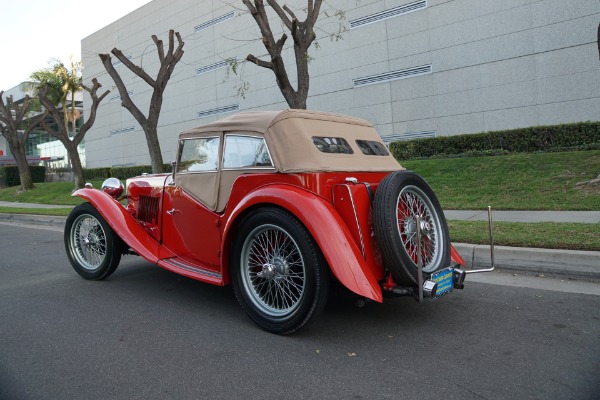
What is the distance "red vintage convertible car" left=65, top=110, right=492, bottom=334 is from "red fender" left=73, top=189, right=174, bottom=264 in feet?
0.05

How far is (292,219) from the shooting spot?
341 cm

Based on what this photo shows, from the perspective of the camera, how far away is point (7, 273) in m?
6.12

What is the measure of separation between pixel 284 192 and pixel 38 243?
745 cm

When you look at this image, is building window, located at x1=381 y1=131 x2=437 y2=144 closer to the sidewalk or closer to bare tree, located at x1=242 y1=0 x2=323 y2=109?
bare tree, located at x1=242 y1=0 x2=323 y2=109

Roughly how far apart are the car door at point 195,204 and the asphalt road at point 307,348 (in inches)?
21.0

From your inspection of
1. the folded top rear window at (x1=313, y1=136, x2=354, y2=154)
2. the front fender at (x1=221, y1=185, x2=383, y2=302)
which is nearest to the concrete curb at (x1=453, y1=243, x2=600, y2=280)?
the folded top rear window at (x1=313, y1=136, x2=354, y2=154)

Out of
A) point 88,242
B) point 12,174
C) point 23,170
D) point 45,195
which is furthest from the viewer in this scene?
point 12,174

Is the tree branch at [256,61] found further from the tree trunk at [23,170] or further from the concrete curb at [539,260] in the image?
the tree trunk at [23,170]

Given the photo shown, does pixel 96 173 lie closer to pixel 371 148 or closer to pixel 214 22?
pixel 214 22

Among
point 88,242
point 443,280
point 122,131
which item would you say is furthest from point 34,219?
point 122,131

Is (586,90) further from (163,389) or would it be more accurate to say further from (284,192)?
(163,389)

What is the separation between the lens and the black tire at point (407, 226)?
328cm

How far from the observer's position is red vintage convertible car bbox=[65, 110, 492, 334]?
3.29 m

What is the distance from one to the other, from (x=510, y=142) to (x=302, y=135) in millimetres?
11178
